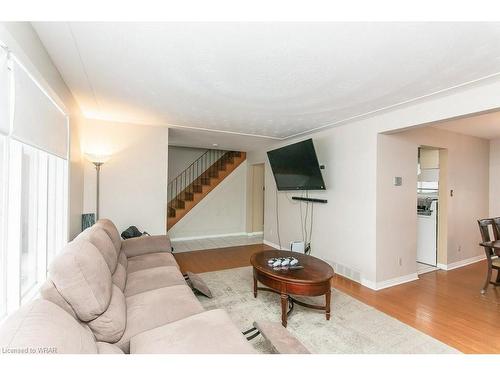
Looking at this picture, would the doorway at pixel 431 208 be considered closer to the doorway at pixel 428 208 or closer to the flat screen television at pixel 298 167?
the doorway at pixel 428 208

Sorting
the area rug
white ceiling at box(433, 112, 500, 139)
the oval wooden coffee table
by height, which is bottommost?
the area rug

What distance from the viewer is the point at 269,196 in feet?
19.4

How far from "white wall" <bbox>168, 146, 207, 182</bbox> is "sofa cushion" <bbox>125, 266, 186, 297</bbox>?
4.69 meters

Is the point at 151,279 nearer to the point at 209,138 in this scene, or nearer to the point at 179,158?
the point at 209,138

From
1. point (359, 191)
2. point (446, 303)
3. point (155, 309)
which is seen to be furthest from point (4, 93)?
point (446, 303)

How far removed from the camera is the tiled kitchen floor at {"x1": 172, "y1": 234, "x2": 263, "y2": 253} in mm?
5531

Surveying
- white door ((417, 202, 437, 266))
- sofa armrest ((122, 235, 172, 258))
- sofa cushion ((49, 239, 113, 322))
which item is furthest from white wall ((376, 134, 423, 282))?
sofa cushion ((49, 239, 113, 322))

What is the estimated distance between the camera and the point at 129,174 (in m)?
3.84

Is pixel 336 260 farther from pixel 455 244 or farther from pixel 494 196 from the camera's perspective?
pixel 494 196

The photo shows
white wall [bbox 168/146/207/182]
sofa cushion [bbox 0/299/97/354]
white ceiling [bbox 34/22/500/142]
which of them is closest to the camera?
sofa cushion [bbox 0/299/97/354]

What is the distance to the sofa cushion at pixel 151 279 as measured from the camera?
2129 mm

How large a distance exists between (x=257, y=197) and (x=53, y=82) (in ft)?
18.5

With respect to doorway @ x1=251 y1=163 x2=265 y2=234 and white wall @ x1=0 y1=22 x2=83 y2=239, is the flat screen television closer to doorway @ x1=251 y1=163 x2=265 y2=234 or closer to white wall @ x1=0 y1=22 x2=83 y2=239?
doorway @ x1=251 y1=163 x2=265 y2=234

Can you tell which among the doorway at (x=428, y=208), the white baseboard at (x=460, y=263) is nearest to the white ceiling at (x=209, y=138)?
the doorway at (x=428, y=208)
